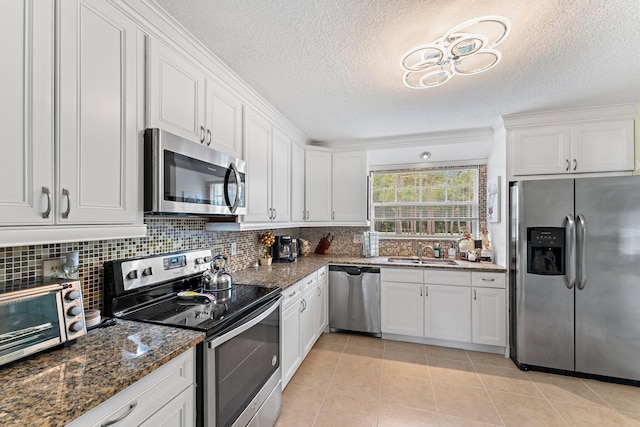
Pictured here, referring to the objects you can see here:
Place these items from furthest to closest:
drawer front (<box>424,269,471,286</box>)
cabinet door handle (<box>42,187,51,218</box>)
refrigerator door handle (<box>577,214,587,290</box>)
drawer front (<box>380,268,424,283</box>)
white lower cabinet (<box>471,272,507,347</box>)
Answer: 1. drawer front (<box>380,268,424,283</box>)
2. drawer front (<box>424,269,471,286</box>)
3. white lower cabinet (<box>471,272,507,347</box>)
4. refrigerator door handle (<box>577,214,587,290</box>)
5. cabinet door handle (<box>42,187,51,218</box>)

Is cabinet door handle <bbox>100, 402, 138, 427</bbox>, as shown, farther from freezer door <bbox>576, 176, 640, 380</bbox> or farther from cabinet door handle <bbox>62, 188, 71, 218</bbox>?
freezer door <bbox>576, 176, 640, 380</bbox>

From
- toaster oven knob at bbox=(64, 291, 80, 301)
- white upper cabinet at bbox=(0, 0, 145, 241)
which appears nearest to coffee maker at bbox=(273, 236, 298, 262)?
white upper cabinet at bbox=(0, 0, 145, 241)

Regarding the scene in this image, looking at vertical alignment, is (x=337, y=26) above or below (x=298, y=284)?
above

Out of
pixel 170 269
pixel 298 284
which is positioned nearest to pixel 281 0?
pixel 170 269

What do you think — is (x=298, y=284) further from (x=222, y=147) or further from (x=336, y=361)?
(x=222, y=147)

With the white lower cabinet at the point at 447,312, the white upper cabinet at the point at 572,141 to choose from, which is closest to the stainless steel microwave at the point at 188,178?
the white lower cabinet at the point at 447,312

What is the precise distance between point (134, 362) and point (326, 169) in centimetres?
292

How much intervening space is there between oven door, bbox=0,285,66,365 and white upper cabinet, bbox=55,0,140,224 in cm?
27

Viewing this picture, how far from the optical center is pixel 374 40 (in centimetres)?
160

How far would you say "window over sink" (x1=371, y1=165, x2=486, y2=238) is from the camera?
143 inches

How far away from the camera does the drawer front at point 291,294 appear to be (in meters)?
2.09

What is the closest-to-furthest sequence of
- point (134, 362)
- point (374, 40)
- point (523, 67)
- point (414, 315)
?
point (134, 362) → point (374, 40) → point (523, 67) → point (414, 315)

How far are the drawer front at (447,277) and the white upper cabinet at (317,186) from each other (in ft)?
4.38

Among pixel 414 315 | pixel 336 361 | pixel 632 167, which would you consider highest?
pixel 632 167
